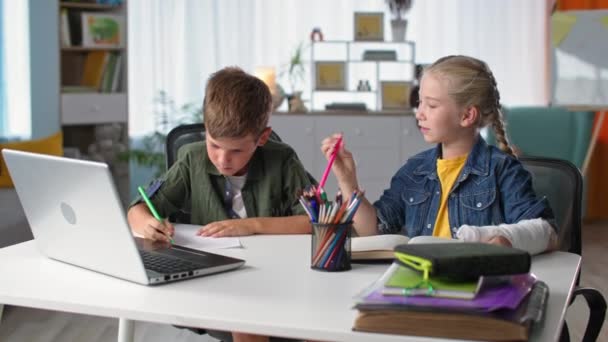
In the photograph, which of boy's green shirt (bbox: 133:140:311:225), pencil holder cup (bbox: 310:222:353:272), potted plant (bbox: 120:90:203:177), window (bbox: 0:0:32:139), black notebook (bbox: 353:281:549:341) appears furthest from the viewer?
potted plant (bbox: 120:90:203:177)

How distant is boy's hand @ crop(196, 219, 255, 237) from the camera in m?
1.77

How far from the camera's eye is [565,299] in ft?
4.26

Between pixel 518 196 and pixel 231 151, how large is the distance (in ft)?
2.03

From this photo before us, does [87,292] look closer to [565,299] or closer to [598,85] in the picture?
[565,299]

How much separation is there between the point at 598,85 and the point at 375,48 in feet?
4.44

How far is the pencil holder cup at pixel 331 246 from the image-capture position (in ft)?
4.73

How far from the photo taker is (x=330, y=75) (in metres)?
5.24

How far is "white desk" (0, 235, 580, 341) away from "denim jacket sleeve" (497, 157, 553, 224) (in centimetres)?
14

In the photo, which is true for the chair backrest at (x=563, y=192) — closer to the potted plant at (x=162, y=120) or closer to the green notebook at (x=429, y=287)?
the green notebook at (x=429, y=287)

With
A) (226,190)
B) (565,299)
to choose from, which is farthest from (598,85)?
(565,299)

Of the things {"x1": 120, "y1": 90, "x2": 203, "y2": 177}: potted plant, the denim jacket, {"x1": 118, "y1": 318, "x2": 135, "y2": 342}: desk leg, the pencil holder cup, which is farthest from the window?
the pencil holder cup

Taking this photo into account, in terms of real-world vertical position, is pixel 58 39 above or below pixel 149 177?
above

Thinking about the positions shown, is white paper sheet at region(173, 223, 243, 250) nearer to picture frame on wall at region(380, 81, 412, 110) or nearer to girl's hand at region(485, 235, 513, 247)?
girl's hand at region(485, 235, 513, 247)

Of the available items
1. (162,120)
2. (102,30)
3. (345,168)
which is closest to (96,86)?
(102,30)
